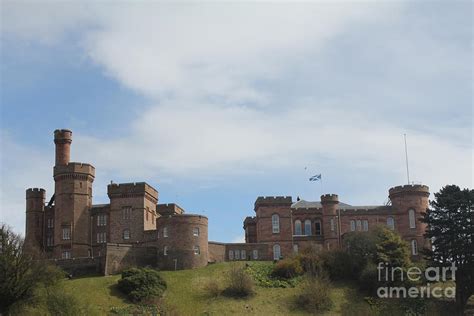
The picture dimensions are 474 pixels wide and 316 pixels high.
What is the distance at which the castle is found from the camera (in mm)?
75812

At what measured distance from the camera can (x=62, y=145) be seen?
3290 inches

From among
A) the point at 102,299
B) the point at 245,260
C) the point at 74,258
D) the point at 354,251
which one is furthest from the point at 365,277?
the point at 74,258

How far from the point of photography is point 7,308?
58.3 metres

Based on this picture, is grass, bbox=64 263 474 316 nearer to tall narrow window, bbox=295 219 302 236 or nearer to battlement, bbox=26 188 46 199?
tall narrow window, bbox=295 219 302 236

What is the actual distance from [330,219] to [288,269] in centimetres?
1495

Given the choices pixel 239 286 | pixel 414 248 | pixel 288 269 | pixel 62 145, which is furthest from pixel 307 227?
pixel 62 145

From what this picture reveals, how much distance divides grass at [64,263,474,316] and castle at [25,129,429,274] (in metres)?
5.82

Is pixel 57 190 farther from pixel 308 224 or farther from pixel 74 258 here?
pixel 308 224

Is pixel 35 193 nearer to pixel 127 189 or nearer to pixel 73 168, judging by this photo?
pixel 73 168

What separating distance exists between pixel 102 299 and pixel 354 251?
2331 centimetres

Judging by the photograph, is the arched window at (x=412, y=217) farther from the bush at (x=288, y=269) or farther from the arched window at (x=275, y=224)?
the bush at (x=288, y=269)

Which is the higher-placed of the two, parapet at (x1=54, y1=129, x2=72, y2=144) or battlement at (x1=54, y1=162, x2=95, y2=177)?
parapet at (x1=54, y1=129, x2=72, y2=144)

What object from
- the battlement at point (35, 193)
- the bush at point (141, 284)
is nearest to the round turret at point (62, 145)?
the battlement at point (35, 193)

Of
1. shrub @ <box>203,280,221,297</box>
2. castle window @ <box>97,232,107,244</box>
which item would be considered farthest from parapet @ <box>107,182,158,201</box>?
shrub @ <box>203,280,221,297</box>
